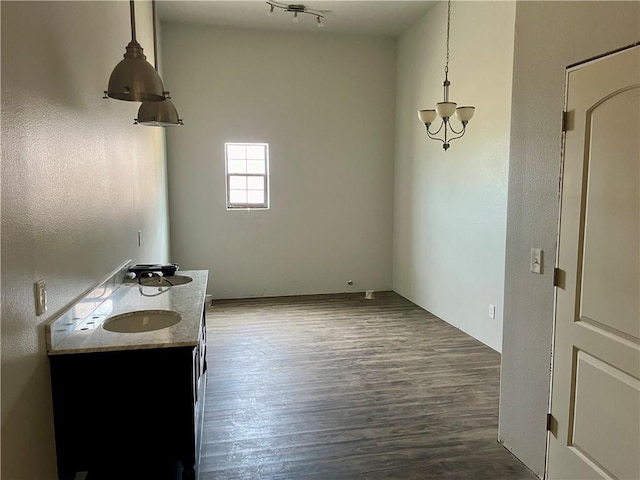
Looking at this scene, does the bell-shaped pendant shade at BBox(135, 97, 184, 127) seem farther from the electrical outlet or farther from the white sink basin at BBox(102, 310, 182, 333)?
the electrical outlet

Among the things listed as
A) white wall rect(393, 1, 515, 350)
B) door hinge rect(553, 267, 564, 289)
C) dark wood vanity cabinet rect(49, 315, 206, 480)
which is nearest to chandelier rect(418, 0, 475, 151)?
white wall rect(393, 1, 515, 350)

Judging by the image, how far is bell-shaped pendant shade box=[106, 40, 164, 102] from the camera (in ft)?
6.72

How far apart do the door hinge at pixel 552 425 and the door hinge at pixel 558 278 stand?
67cm

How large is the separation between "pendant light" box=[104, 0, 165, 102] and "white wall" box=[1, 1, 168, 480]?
190 millimetres

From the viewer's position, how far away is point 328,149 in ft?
21.1

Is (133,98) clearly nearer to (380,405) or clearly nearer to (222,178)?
(380,405)

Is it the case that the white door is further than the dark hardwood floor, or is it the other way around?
the dark hardwood floor

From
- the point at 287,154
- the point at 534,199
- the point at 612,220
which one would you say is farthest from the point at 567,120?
the point at 287,154

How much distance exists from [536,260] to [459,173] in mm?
2716

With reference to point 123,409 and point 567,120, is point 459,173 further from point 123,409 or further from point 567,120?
point 123,409

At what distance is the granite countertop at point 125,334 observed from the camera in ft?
5.93

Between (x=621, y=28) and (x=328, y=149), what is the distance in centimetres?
478

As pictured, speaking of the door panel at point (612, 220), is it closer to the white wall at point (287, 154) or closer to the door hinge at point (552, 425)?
the door hinge at point (552, 425)

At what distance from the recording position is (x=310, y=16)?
561 cm
